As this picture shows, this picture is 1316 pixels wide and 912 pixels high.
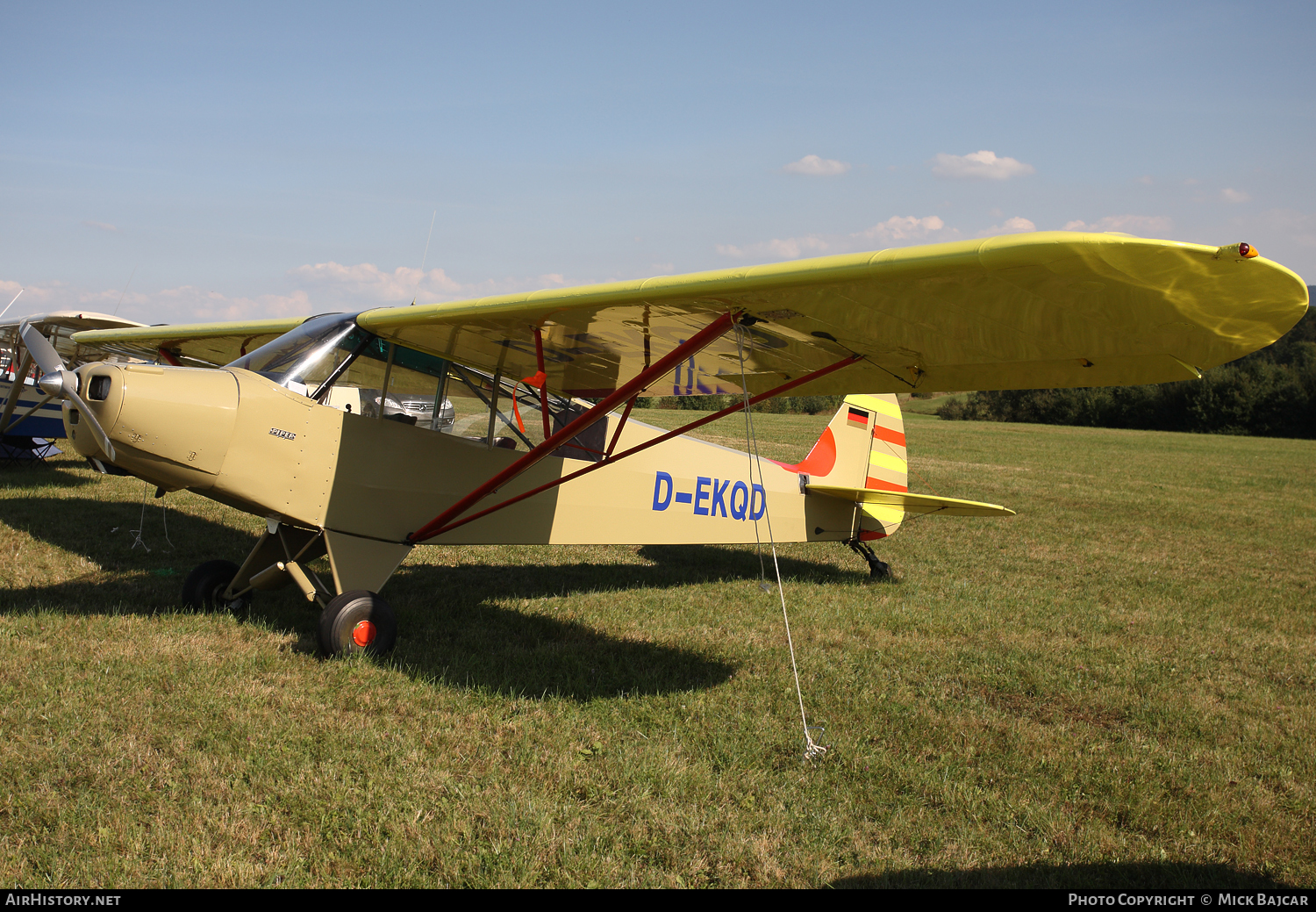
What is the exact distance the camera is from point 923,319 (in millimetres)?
3646

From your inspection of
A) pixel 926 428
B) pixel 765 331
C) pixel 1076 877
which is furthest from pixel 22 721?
pixel 926 428

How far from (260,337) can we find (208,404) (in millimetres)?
3404

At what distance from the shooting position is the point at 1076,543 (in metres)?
10.5

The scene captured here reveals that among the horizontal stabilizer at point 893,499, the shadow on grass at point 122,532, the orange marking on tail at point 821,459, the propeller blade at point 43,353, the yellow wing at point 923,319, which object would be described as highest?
the yellow wing at point 923,319

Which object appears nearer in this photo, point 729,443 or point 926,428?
point 729,443

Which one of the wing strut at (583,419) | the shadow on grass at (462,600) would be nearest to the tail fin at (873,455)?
the shadow on grass at (462,600)

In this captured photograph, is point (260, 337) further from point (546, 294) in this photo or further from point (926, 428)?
point (926, 428)

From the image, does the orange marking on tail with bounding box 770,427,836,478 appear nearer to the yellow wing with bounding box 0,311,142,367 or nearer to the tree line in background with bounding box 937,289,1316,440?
the yellow wing with bounding box 0,311,142,367

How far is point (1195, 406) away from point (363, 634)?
211 feet

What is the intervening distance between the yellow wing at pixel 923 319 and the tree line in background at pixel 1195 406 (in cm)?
5268

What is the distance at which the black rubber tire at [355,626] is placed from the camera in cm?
441

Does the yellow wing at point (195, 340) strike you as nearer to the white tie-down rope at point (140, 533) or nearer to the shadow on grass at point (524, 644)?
the white tie-down rope at point (140, 533)

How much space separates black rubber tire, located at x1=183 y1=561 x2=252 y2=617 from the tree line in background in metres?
54.1

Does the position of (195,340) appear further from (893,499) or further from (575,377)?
(893,499)
